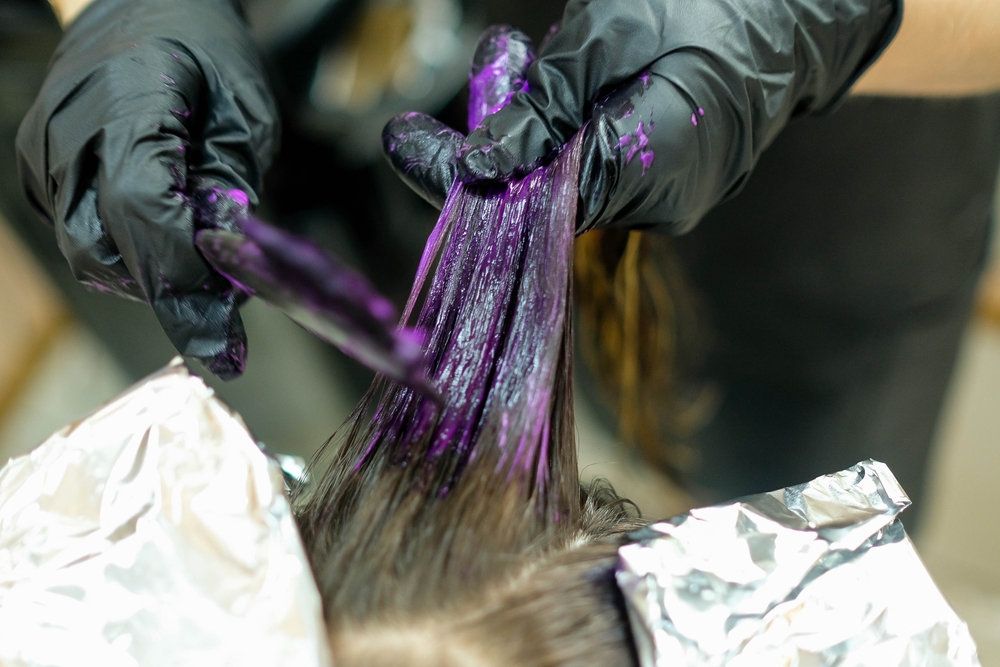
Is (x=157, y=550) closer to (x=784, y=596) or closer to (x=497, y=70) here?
(x=784, y=596)

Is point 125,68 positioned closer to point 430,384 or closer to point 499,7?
point 430,384

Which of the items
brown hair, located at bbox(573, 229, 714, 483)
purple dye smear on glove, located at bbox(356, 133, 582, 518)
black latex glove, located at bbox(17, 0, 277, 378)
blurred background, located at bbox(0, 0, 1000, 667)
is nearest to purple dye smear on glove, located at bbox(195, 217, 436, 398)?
purple dye smear on glove, located at bbox(356, 133, 582, 518)

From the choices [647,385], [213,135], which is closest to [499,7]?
[213,135]

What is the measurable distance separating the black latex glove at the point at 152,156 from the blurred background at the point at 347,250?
514 millimetres

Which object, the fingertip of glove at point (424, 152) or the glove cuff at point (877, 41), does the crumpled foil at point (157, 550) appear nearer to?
the fingertip of glove at point (424, 152)

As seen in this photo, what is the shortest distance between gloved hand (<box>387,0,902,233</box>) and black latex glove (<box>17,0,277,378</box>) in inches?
9.1

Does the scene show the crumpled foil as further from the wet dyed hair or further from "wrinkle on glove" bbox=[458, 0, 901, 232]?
"wrinkle on glove" bbox=[458, 0, 901, 232]

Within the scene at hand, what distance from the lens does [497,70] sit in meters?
0.72

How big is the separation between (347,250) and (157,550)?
1056 millimetres

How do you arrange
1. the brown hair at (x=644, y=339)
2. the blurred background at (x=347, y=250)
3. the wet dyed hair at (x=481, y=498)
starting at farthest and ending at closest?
1. the blurred background at (x=347, y=250)
2. the brown hair at (x=644, y=339)
3. the wet dyed hair at (x=481, y=498)

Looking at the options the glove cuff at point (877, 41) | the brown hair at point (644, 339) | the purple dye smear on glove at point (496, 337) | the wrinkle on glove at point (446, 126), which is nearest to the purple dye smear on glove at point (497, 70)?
the wrinkle on glove at point (446, 126)

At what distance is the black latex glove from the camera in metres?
0.62

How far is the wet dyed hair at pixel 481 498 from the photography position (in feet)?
1.56

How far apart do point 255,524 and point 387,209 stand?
3.41 feet
